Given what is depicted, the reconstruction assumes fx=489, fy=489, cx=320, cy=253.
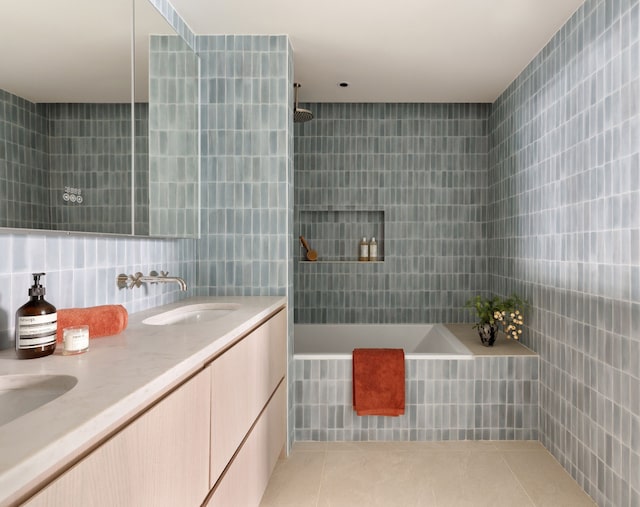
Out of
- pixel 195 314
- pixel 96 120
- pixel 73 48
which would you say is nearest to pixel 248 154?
pixel 195 314

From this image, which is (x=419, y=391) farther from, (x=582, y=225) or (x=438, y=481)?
(x=582, y=225)

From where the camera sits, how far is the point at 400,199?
4348mm

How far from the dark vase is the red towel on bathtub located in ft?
2.35

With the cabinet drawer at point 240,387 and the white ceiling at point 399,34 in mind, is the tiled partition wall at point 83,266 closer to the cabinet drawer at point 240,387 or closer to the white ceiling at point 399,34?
the white ceiling at point 399,34

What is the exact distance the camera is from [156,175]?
7.79ft

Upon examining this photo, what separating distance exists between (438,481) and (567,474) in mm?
716

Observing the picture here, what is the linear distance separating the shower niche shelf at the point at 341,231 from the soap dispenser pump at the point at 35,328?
3.20m

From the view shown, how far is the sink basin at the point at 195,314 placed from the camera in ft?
7.11

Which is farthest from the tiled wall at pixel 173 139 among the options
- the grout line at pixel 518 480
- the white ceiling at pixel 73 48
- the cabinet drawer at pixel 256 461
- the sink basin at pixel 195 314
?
the grout line at pixel 518 480

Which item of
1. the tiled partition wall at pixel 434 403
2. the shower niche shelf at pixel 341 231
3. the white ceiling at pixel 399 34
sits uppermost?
the white ceiling at pixel 399 34

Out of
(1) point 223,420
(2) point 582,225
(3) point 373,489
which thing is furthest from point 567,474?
(1) point 223,420

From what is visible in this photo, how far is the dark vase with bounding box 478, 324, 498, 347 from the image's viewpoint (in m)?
3.34

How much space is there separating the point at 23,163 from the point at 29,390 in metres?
0.71

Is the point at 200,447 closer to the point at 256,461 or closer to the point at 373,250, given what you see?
the point at 256,461
